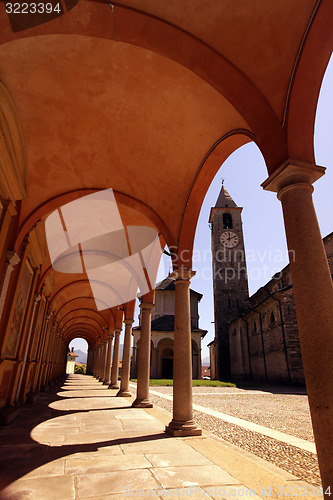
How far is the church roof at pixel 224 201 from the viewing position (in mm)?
40438

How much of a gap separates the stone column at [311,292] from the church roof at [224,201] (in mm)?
37415

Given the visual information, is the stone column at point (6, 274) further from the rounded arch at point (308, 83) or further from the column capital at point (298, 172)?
the rounded arch at point (308, 83)

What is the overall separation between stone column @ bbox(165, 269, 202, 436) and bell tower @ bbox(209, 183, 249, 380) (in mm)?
28530

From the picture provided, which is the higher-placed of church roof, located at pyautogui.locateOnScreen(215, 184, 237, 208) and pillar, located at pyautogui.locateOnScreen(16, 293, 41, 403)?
church roof, located at pyautogui.locateOnScreen(215, 184, 237, 208)

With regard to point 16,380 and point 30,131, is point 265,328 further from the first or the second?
point 30,131

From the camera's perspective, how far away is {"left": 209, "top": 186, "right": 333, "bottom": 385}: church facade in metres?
22.1

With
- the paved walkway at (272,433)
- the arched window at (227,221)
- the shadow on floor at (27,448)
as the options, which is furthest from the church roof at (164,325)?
the shadow on floor at (27,448)

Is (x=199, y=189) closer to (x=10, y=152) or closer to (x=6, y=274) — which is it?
(x=10, y=152)

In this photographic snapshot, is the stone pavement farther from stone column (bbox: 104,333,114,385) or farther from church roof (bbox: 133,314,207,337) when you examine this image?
church roof (bbox: 133,314,207,337)

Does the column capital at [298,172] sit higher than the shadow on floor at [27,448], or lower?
higher

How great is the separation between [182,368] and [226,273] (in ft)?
101

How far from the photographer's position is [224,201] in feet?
134

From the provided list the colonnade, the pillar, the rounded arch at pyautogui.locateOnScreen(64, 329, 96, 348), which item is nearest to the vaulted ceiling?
the colonnade

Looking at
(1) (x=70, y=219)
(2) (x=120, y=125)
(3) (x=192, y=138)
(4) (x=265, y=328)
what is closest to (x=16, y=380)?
(1) (x=70, y=219)
